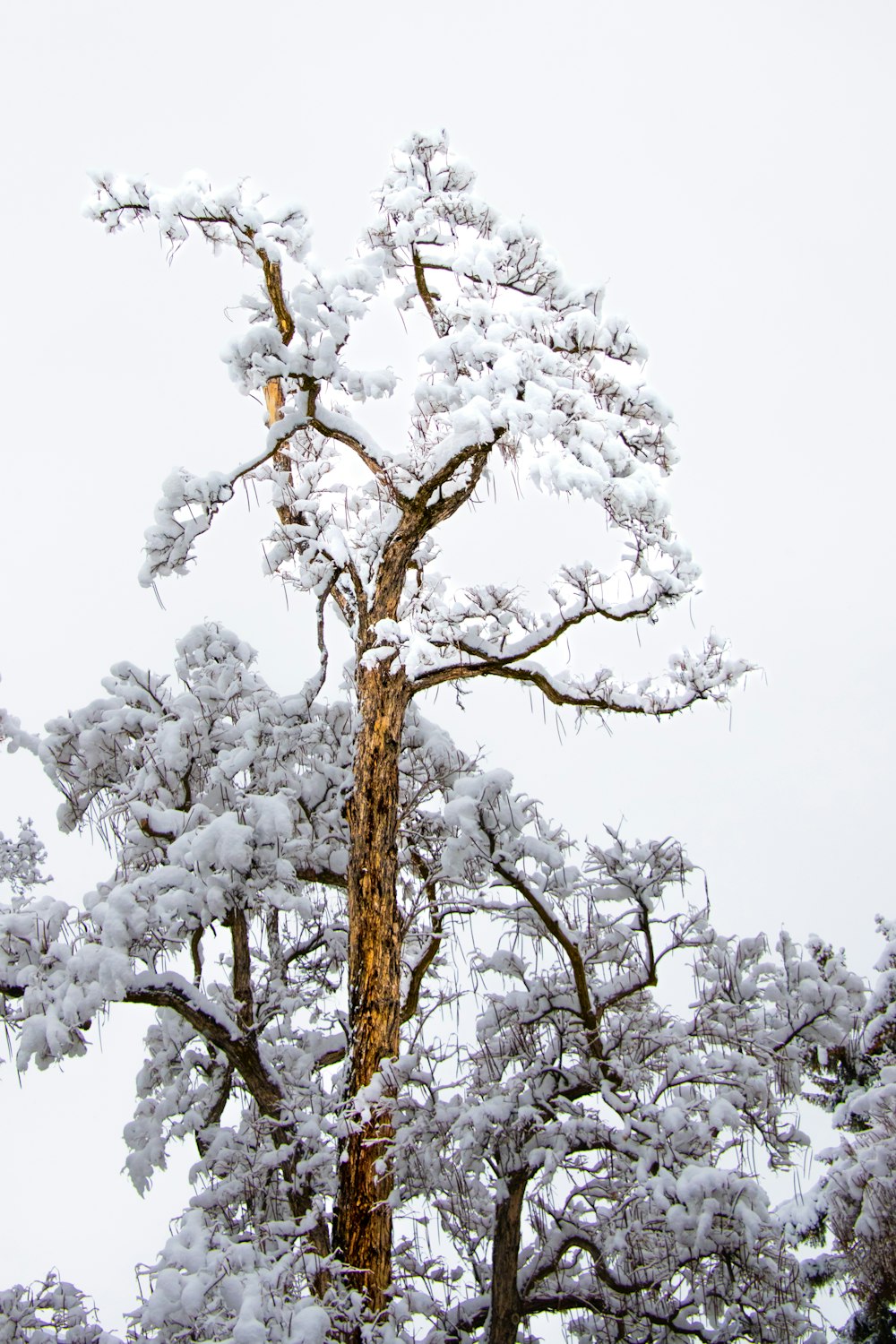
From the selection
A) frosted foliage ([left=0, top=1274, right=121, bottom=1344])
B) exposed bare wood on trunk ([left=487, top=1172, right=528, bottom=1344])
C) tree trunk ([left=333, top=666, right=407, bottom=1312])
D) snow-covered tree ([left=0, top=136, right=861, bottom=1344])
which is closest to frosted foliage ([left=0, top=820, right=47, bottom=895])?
snow-covered tree ([left=0, top=136, right=861, bottom=1344])

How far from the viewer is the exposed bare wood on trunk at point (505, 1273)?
6750 millimetres

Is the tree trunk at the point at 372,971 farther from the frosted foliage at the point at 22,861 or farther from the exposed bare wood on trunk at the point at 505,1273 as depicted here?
the frosted foliage at the point at 22,861

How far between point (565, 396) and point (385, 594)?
6.02 ft

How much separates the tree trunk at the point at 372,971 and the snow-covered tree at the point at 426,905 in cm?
2

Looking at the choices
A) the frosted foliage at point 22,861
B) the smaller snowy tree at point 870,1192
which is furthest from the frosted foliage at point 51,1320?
the frosted foliage at point 22,861

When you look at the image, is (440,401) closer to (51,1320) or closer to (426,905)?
(426,905)

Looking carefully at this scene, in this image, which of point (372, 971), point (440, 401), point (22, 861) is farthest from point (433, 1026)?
point (22, 861)

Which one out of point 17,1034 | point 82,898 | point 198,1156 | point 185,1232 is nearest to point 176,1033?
point 198,1156

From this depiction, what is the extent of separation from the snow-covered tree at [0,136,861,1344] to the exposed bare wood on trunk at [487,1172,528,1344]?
0.02 metres

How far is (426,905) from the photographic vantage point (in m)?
5.90

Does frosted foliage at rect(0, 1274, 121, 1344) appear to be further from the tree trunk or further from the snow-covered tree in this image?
the tree trunk

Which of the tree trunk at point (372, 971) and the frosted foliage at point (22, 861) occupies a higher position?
the frosted foliage at point (22, 861)

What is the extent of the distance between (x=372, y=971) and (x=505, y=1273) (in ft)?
8.86

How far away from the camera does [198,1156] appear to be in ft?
25.6
